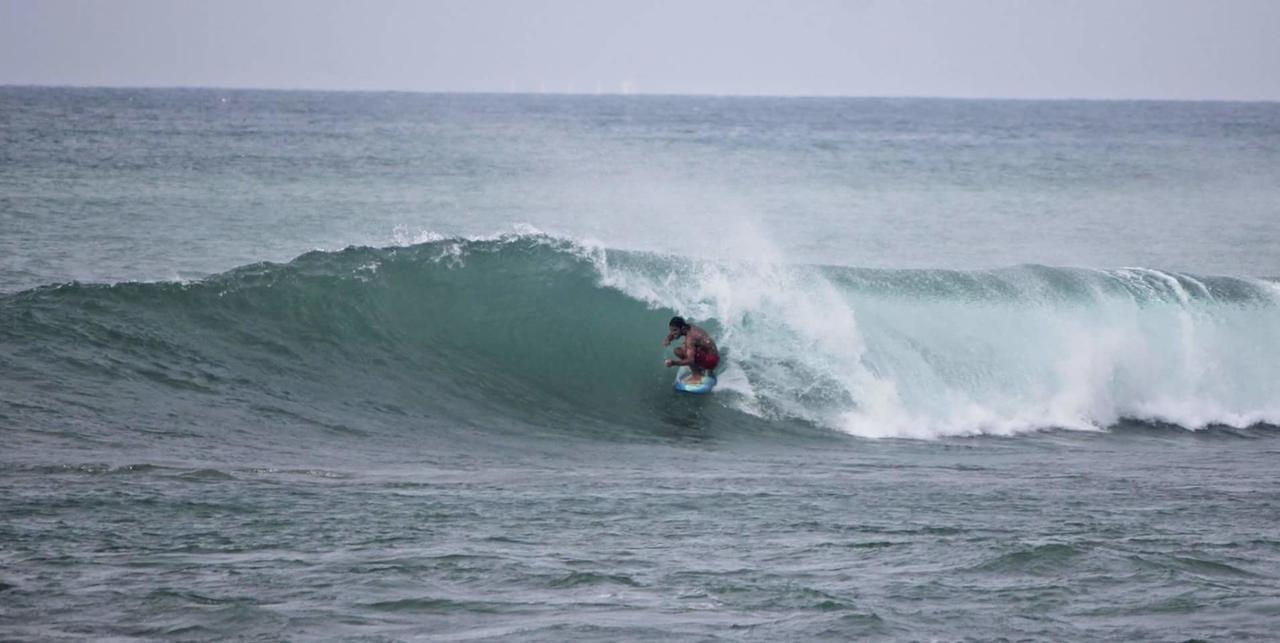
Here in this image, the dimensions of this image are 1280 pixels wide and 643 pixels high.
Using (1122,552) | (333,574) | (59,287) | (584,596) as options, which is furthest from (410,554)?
(59,287)

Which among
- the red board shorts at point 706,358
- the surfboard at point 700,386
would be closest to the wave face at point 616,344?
the surfboard at point 700,386

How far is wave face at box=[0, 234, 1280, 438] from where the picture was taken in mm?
15125

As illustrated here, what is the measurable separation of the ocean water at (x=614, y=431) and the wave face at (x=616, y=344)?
0.18 feet

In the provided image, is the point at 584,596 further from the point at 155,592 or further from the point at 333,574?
the point at 155,592

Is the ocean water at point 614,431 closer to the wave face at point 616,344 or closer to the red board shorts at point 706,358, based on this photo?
the wave face at point 616,344

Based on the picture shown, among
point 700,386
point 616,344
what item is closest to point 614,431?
point 700,386

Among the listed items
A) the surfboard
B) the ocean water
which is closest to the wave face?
the ocean water

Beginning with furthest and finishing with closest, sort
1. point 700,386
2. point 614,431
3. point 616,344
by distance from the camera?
Answer: point 616,344, point 700,386, point 614,431

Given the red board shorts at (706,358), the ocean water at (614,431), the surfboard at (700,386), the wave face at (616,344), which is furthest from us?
the surfboard at (700,386)

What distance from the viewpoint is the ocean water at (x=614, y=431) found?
846cm

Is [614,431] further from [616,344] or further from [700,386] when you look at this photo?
[616,344]

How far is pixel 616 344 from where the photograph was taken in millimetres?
17906

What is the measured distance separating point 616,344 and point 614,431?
9.57 feet

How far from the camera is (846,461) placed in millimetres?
13781
